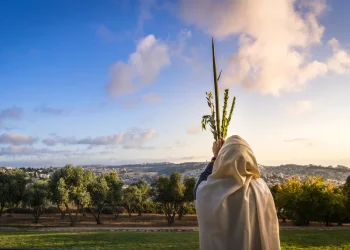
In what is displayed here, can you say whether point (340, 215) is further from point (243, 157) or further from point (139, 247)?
point (243, 157)

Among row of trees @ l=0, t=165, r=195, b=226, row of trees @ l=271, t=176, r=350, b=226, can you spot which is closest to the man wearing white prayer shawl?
row of trees @ l=271, t=176, r=350, b=226

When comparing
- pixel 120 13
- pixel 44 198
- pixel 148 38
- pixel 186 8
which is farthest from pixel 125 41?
pixel 44 198

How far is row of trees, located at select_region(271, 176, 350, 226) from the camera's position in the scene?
26.1 metres

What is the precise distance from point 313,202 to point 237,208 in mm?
25884

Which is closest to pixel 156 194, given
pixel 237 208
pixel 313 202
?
pixel 313 202

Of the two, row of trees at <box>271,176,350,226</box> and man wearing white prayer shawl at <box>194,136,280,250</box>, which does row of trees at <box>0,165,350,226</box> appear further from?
man wearing white prayer shawl at <box>194,136,280,250</box>

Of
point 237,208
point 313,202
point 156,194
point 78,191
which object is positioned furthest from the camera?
point 156,194

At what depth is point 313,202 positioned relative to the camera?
85.6 ft

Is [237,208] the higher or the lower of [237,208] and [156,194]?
Result: the higher

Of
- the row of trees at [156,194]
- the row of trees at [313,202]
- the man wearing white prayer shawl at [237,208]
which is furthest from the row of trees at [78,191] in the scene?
the man wearing white prayer shawl at [237,208]

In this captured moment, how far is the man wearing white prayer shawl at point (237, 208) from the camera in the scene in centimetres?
292

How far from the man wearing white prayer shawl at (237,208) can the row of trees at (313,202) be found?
25.4 meters

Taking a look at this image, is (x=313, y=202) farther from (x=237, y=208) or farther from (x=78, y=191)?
(x=237, y=208)

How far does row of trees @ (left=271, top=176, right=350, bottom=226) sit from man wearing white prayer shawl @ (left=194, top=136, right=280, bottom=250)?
25410 mm
